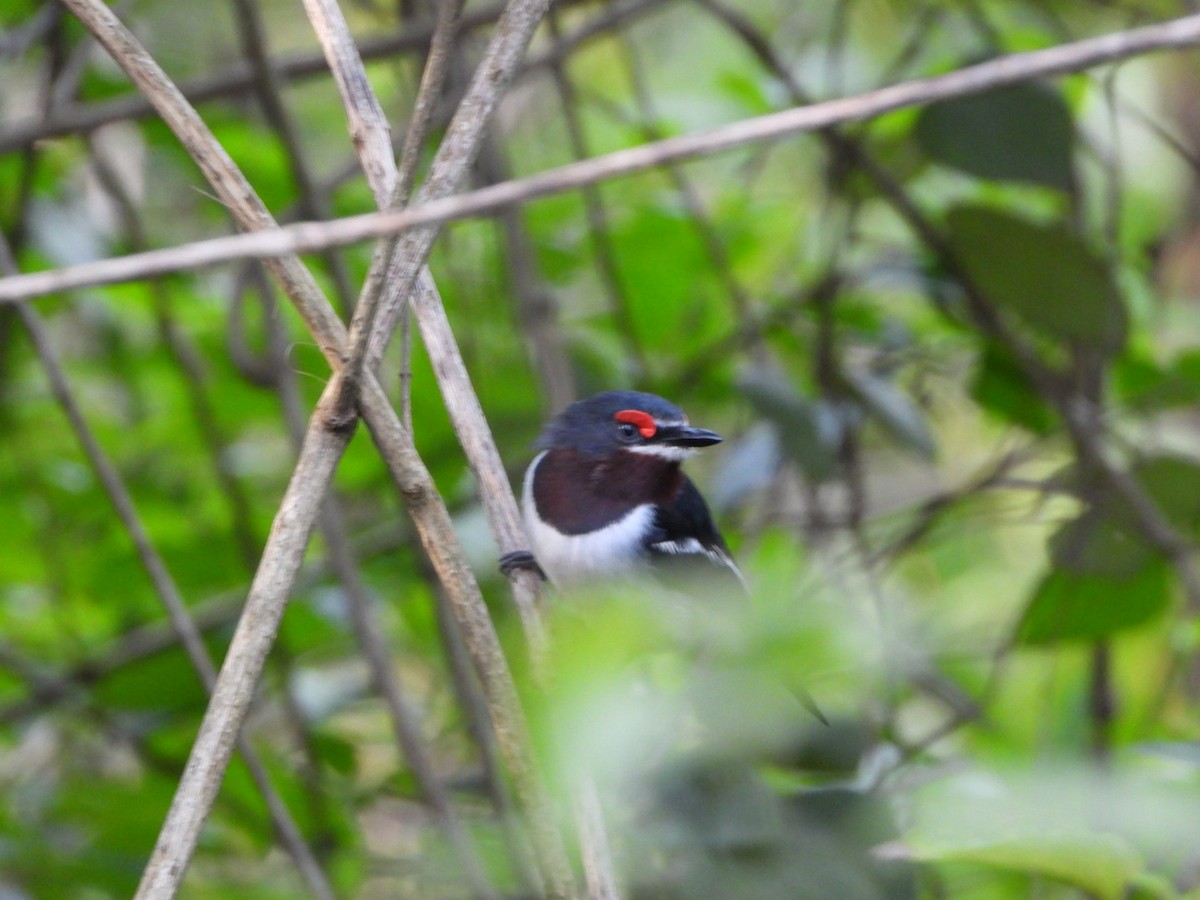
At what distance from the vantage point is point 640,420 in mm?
2959

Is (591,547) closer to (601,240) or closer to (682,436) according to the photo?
(682,436)

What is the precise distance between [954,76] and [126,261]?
0.70 meters

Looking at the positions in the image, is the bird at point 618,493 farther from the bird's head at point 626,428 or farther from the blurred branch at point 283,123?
the blurred branch at point 283,123

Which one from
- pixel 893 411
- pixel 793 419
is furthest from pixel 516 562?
pixel 893 411

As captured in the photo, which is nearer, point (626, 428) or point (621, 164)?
point (621, 164)

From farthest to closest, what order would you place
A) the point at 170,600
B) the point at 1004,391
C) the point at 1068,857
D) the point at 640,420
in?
1. the point at 1004,391
2. the point at 640,420
3. the point at 170,600
4. the point at 1068,857

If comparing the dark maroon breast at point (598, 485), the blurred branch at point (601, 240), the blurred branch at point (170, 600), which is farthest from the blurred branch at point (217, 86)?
the dark maroon breast at point (598, 485)

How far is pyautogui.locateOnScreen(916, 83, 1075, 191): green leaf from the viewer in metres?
3.05

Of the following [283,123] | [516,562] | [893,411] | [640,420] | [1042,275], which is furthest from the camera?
[893,411]

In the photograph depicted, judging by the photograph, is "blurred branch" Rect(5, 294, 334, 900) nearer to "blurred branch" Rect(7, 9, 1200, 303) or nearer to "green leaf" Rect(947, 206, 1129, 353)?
"blurred branch" Rect(7, 9, 1200, 303)

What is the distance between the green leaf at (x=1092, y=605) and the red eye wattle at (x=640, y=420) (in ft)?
3.29

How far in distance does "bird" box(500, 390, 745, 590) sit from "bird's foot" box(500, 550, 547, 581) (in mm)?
647

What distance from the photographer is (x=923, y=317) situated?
14.3 ft

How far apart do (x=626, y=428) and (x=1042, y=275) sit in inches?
42.0
